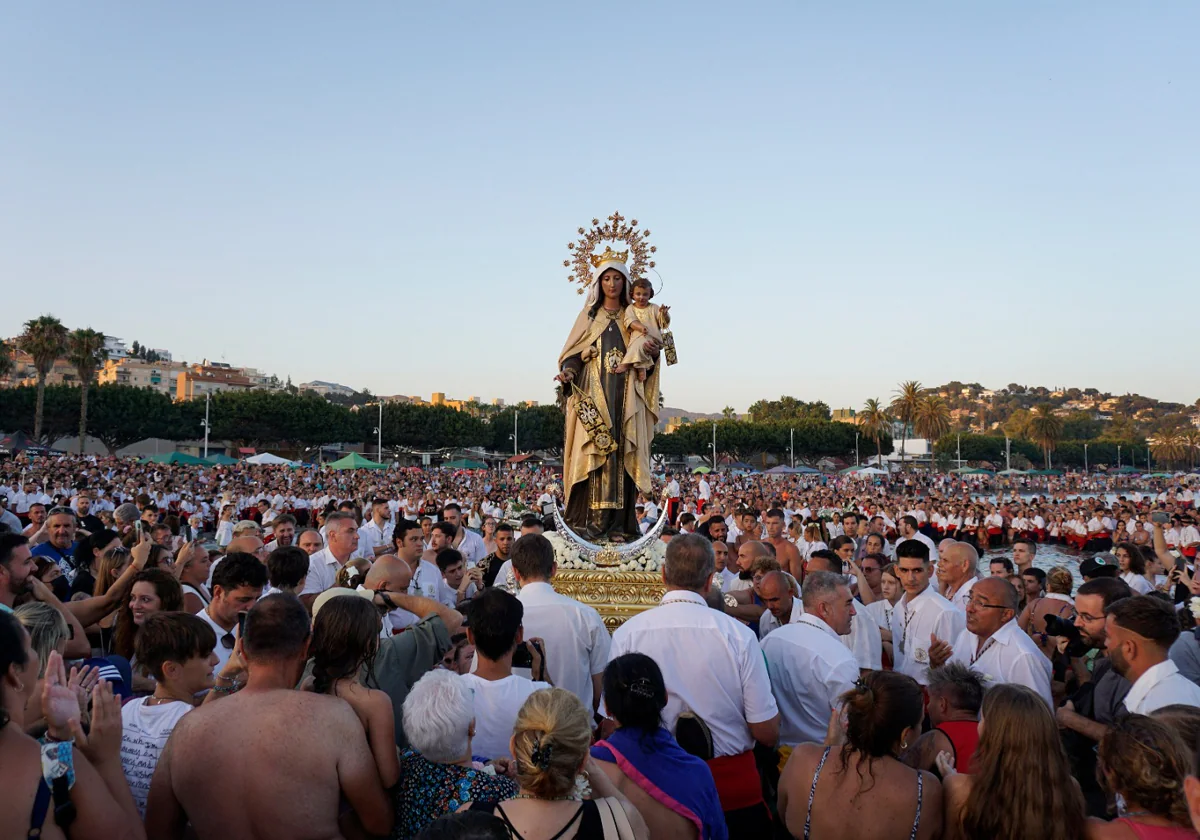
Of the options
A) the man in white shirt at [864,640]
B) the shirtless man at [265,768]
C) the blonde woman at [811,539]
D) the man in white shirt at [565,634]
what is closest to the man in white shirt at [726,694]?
the man in white shirt at [565,634]

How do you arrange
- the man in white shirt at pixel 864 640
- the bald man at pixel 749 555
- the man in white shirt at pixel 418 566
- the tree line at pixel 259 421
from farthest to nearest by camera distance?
the tree line at pixel 259 421, the bald man at pixel 749 555, the man in white shirt at pixel 418 566, the man in white shirt at pixel 864 640

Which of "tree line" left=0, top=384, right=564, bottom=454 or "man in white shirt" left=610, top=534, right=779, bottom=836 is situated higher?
"tree line" left=0, top=384, right=564, bottom=454

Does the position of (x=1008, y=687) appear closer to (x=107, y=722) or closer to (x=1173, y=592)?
(x=107, y=722)

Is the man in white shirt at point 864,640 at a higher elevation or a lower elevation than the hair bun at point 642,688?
lower

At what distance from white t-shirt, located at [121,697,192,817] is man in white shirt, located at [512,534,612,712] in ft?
6.28

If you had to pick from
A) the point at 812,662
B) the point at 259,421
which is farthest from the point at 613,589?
the point at 259,421

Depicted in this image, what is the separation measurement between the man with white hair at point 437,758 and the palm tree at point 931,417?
91.5 meters

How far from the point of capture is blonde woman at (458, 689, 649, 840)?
8.93 feet

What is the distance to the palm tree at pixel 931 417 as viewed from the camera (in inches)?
3492

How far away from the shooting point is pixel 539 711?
2.80m

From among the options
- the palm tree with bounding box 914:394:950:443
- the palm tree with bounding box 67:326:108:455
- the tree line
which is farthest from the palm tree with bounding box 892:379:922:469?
the palm tree with bounding box 67:326:108:455

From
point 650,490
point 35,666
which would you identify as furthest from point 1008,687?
point 650,490

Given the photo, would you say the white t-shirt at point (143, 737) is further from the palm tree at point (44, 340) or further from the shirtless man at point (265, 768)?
the palm tree at point (44, 340)

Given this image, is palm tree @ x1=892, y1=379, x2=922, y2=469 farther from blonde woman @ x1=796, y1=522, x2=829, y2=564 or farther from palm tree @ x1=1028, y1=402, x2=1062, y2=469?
blonde woman @ x1=796, y1=522, x2=829, y2=564
